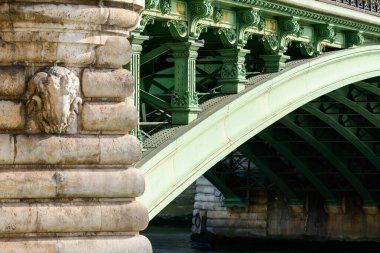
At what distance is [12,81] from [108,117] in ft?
2.79

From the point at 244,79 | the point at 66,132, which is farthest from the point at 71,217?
the point at 244,79

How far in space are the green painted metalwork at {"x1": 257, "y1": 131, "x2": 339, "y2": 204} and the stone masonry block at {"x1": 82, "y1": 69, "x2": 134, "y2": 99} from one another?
27.4 meters

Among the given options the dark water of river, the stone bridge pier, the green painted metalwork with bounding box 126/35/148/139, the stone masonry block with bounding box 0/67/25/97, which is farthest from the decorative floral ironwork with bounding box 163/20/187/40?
the dark water of river

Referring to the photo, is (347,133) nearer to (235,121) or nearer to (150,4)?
(235,121)

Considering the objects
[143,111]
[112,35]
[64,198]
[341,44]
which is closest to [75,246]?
[64,198]

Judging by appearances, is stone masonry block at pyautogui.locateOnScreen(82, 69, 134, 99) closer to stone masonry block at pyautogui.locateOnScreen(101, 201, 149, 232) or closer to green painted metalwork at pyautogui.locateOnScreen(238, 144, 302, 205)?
stone masonry block at pyautogui.locateOnScreen(101, 201, 149, 232)

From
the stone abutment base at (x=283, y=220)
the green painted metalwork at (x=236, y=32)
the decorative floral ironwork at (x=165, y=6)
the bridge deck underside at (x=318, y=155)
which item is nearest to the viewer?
the decorative floral ironwork at (x=165, y=6)

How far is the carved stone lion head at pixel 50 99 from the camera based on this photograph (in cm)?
1306

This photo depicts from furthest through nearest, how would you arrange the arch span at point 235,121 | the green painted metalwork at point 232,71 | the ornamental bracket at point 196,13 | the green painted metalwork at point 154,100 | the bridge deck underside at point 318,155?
1. the bridge deck underside at point 318,155
2. the green painted metalwork at point 232,71
3. the ornamental bracket at point 196,13
4. the green painted metalwork at point 154,100
5. the arch span at point 235,121

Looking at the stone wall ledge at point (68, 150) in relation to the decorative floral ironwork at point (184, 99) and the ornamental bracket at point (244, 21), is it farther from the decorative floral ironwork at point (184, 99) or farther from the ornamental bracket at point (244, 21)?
the ornamental bracket at point (244, 21)

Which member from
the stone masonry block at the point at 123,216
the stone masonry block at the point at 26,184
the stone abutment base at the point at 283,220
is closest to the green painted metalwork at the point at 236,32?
the stone masonry block at the point at 123,216

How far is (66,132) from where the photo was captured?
43.4ft

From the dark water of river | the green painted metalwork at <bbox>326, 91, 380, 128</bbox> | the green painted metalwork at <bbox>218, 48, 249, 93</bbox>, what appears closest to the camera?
the green painted metalwork at <bbox>218, 48, 249, 93</bbox>

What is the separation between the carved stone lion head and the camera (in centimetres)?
1306
